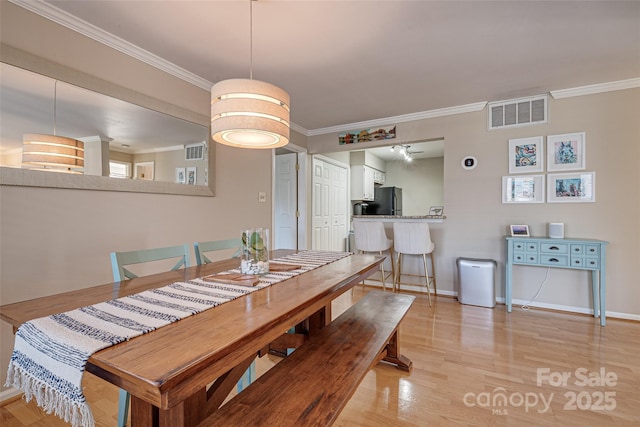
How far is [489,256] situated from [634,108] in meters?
1.93

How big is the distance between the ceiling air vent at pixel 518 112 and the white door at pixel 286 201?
8.84 ft

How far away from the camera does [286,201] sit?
454cm

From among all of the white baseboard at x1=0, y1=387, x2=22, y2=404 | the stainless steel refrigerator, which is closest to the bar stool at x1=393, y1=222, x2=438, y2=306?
the stainless steel refrigerator

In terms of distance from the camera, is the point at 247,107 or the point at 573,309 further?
the point at 573,309

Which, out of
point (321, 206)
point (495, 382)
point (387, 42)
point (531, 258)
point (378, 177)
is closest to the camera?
point (495, 382)

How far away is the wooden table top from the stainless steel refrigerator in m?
4.93

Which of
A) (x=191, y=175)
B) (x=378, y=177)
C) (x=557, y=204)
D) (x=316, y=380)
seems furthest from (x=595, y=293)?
(x=378, y=177)

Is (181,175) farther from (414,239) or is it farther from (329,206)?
(329,206)

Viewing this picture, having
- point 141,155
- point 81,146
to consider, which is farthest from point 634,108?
point 81,146

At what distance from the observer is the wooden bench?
2.96 feet

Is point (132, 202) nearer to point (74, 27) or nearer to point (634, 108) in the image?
point (74, 27)

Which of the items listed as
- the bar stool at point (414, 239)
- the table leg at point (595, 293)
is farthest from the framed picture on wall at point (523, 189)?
the bar stool at point (414, 239)

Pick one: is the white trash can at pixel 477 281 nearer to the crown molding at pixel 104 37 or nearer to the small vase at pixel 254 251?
the small vase at pixel 254 251

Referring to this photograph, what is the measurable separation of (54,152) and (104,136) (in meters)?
0.30
